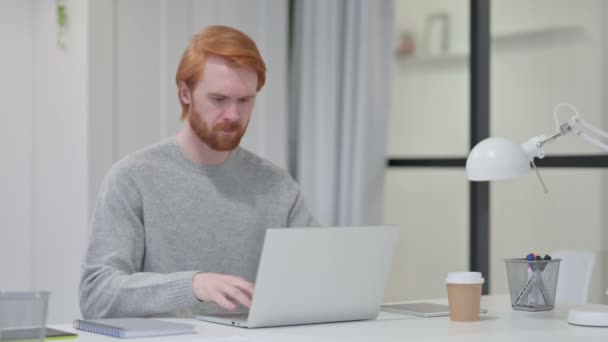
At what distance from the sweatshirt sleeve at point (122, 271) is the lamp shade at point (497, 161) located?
0.64 m

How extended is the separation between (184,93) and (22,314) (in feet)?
4.04

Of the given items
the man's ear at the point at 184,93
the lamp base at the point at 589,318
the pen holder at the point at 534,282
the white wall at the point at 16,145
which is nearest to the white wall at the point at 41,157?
the white wall at the point at 16,145

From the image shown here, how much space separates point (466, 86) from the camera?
168 inches

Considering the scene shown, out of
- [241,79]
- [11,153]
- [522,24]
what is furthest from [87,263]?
[522,24]

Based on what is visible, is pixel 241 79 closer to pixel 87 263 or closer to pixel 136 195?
pixel 136 195

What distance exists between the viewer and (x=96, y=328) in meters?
1.93

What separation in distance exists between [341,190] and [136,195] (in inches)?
70.6

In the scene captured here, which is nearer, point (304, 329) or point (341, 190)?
point (304, 329)

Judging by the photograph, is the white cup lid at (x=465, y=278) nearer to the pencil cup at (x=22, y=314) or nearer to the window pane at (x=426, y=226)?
the pencil cup at (x=22, y=314)

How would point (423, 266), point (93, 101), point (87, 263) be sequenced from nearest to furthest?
point (87, 263) < point (93, 101) < point (423, 266)

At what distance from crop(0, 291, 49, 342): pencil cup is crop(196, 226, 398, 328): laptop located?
1.88 feet

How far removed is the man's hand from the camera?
1992 mm

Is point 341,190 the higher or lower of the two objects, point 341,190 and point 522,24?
the lower

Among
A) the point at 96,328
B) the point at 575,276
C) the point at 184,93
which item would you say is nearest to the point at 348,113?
the point at 575,276
